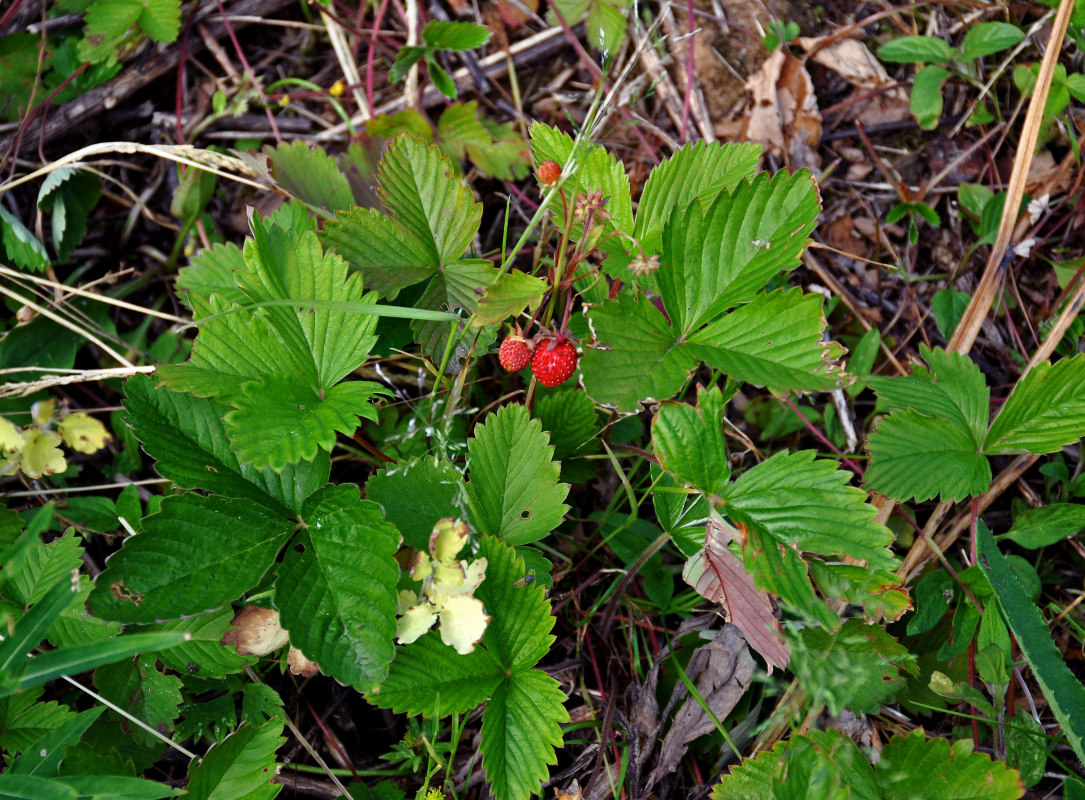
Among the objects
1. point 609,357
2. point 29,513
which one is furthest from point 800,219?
point 29,513

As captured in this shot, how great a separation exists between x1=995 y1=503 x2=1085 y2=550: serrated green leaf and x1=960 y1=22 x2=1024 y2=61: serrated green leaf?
151 centimetres

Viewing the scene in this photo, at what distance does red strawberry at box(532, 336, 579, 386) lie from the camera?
1.50m

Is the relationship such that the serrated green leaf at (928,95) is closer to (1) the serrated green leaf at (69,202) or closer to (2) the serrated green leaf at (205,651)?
(2) the serrated green leaf at (205,651)

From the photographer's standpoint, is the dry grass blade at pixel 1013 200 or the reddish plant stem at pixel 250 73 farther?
the reddish plant stem at pixel 250 73

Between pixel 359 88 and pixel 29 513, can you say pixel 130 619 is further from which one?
pixel 359 88

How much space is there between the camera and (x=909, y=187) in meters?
2.51

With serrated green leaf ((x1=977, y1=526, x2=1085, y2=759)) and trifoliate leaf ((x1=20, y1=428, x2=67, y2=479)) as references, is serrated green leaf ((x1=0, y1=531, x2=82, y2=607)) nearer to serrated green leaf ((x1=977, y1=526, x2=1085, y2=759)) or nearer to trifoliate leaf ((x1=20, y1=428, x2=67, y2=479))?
trifoliate leaf ((x1=20, y1=428, x2=67, y2=479))

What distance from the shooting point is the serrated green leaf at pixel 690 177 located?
1740 mm

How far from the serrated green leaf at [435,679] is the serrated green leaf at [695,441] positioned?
0.55 m

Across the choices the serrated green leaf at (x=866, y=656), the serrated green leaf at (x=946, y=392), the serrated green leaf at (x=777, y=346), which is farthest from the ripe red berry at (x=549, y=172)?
the serrated green leaf at (x=866, y=656)

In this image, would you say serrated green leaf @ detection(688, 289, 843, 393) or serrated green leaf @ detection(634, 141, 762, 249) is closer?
serrated green leaf @ detection(688, 289, 843, 393)

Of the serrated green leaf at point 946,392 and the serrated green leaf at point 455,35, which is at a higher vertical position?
the serrated green leaf at point 455,35

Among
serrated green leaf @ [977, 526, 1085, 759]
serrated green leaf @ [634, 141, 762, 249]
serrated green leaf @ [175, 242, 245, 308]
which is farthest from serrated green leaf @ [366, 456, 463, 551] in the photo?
serrated green leaf @ [977, 526, 1085, 759]

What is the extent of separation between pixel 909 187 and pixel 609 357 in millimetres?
1677
